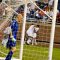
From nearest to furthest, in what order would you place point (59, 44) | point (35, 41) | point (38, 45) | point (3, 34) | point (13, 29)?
point (13, 29)
point (3, 34)
point (38, 45)
point (35, 41)
point (59, 44)

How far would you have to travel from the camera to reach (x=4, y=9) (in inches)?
356

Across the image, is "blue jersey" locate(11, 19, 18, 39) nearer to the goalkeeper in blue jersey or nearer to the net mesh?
the goalkeeper in blue jersey

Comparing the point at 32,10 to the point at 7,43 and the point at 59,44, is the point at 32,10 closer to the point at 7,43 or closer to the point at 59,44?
the point at 7,43

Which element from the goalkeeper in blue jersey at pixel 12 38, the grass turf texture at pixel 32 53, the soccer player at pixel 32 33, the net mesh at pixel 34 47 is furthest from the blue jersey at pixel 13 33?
the soccer player at pixel 32 33

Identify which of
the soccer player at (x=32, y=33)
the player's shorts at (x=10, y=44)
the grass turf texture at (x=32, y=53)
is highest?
the soccer player at (x=32, y=33)

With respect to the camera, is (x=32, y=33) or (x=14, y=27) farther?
(x=32, y=33)

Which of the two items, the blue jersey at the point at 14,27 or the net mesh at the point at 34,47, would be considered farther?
the net mesh at the point at 34,47

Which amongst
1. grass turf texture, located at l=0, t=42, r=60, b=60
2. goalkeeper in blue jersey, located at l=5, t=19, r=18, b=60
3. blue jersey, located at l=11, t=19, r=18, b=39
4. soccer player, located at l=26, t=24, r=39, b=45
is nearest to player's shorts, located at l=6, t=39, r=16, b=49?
goalkeeper in blue jersey, located at l=5, t=19, r=18, b=60

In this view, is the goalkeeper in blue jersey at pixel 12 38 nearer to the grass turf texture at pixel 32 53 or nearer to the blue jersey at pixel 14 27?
the blue jersey at pixel 14 27

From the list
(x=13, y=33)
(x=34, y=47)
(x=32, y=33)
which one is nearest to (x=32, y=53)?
(x=34, y=47)

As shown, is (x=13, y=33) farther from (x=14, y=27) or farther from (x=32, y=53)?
(x=32, y=53)

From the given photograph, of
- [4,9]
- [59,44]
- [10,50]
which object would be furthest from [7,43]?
[59,44]

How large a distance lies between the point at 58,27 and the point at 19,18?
6.83m

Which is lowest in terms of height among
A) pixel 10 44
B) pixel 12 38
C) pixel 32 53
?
pixel 32 53
